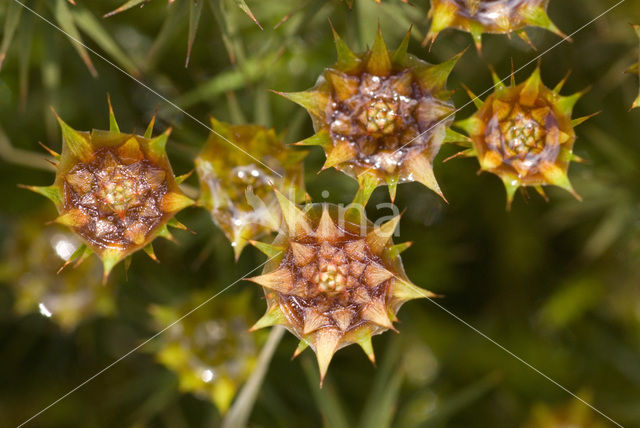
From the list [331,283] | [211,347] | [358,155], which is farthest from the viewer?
[211,347]

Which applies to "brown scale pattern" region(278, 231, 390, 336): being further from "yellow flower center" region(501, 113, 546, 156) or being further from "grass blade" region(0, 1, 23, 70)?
"grass blade" region(0, 1, 23, 70)

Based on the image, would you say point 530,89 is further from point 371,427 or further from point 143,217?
point 371,427

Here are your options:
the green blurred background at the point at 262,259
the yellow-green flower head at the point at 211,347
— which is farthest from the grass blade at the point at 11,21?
the yellow-green flower head at the point at 211,347

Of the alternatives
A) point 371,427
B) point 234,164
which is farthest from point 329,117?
point 371,427

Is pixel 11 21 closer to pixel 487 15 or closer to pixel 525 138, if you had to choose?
pixel 487 15

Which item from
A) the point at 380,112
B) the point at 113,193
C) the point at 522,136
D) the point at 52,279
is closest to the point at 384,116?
the point at 380,112

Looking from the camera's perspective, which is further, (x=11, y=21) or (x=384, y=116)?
(x=11, y=21)
